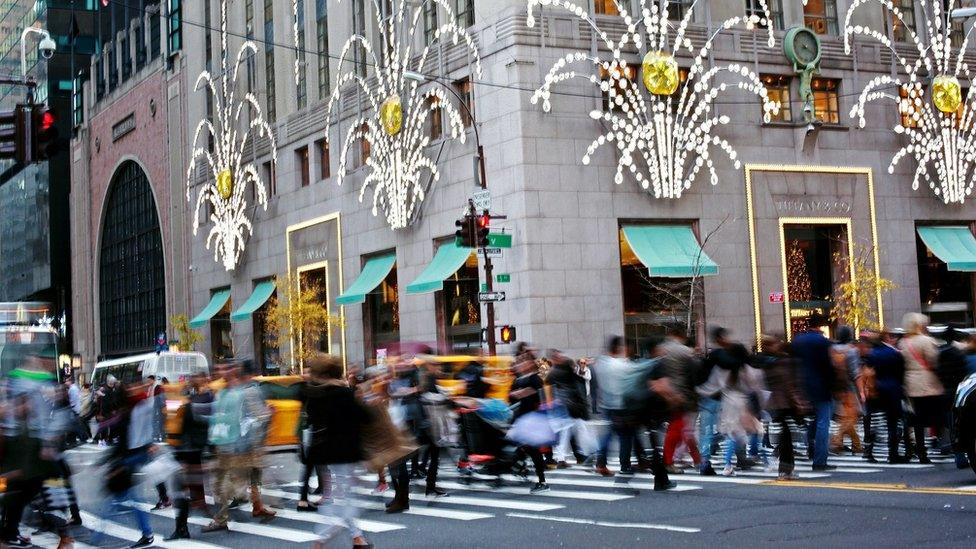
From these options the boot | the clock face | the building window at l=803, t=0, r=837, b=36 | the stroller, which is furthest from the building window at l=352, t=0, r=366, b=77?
the boot

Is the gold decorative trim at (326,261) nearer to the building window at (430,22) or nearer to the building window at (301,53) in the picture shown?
the building window at (301,53)

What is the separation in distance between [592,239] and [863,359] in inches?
719

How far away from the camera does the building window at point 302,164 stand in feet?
156

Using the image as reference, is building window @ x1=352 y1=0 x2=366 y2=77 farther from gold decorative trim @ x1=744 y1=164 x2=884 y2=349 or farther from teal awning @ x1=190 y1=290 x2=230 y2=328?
teal awning @ x1=190 y1=290 x2=230 y2=328

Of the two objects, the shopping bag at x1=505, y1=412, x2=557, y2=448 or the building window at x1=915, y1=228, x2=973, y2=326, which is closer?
the shopping bag at x1=505, y1=412, x2=557, y2=448

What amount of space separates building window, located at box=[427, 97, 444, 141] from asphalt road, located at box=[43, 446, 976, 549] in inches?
914

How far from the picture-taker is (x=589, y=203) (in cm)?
3616

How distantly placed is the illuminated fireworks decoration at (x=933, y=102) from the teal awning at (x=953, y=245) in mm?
1114

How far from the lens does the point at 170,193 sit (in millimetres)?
61844

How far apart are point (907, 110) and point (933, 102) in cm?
109

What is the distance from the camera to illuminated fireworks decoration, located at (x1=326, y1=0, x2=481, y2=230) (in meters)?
38.8

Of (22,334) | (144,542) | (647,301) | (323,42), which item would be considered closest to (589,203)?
(647,301)

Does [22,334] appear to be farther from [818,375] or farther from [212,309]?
[818,375]

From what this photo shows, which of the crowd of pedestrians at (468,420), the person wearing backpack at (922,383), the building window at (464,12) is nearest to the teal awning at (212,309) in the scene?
the building window at (464,12)
